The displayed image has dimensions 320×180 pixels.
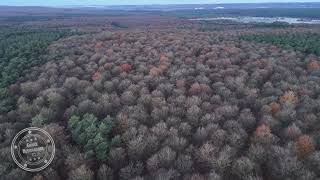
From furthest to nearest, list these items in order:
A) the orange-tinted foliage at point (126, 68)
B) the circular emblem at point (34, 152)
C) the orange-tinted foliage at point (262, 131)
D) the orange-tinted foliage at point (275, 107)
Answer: the orange-tinted foliage at point (126, 68), the orange-tinted foliage at point (275, 107), the orange-tinted foliage at point (262, 131), the circular emblem at point (34, 152)

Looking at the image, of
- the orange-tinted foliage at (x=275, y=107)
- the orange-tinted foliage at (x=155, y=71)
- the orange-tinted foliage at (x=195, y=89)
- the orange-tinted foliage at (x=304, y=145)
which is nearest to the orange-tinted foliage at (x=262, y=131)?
the orange-tinted foliage at (x=304, y=145)

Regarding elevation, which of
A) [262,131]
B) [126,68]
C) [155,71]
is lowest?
Answer: [262,131]

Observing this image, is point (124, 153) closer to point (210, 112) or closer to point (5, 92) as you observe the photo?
point (210, 112)

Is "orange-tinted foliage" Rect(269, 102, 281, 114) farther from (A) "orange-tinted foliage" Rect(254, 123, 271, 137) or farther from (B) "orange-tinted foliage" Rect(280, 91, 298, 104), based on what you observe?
(A) "orange-tinted foliage" Rect(254, 123, 271, 137)

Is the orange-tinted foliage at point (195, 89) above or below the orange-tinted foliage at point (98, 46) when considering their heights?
below

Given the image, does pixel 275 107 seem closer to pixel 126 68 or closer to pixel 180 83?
pixel 180 83

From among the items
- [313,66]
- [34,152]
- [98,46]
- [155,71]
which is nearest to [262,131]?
[34,152]

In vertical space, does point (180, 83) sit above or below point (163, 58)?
below

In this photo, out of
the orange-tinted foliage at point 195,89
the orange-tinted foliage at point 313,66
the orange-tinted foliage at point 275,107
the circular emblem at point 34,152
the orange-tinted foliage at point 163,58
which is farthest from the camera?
the orange-tinted foliage at point 163,58

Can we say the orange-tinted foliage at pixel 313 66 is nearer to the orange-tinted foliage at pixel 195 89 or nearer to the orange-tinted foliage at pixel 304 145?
the orange-tinted foliage at pixel 195 89
